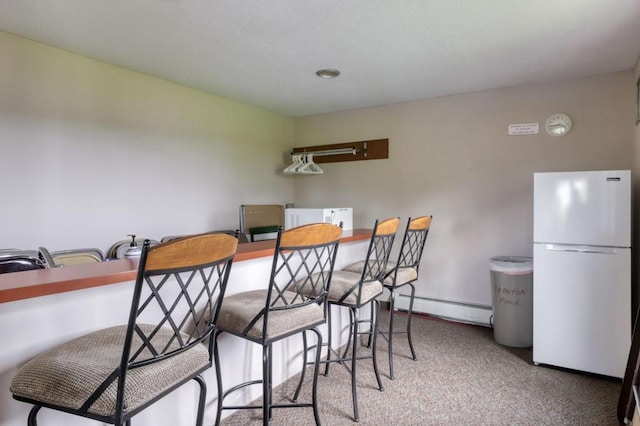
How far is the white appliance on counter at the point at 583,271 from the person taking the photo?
2352 millimetres

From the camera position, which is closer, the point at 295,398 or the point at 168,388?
the point at 168,388

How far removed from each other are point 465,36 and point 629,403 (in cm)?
230

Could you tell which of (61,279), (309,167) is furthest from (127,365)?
(309,167)

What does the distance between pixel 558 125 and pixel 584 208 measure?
1.08 metres

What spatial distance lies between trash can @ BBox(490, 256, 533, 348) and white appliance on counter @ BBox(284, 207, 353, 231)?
1.34 metres

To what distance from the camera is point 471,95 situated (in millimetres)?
3549

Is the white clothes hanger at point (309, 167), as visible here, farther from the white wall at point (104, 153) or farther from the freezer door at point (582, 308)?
the freezer door at point (582, 308)

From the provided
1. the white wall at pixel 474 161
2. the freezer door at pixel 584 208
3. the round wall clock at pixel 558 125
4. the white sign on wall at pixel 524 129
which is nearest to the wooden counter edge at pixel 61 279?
the freezer door at pixel 584 208

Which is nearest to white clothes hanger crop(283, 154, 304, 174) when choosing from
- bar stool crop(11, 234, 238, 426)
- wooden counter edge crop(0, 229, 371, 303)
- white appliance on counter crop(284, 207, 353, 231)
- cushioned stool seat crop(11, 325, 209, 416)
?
white appliance on counter crop(284, 207, 353, 231)

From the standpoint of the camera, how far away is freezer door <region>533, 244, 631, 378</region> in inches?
92.7

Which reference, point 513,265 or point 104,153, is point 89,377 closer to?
point 104,153

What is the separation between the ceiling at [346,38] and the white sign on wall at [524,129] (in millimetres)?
388

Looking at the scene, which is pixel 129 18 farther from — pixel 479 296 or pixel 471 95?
pixel 479 296

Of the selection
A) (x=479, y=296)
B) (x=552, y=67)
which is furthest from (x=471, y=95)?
(x=479, y=296)
